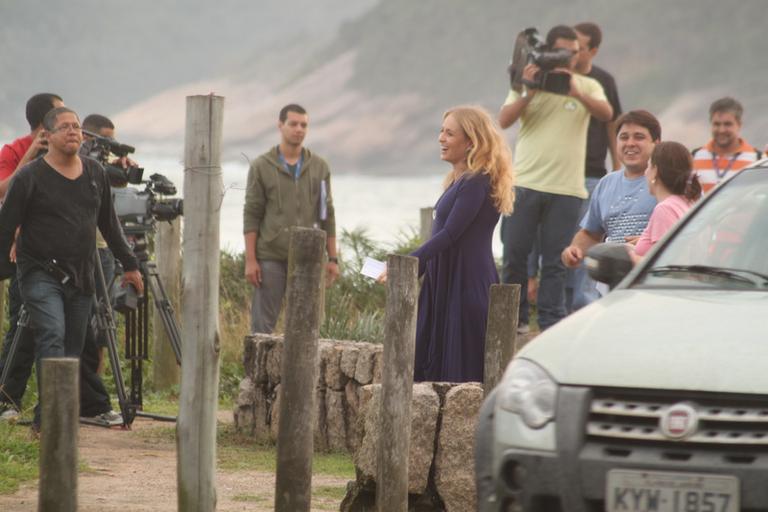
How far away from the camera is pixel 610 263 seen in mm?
6289

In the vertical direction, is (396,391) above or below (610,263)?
below

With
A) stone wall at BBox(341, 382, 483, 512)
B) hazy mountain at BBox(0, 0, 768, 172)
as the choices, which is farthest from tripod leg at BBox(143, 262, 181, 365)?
hazy mountain at BBox(0, 0, 768, 172)

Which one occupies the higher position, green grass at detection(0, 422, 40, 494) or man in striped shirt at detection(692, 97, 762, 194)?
man in striped shirt at detection(692, 97, 762, 194)

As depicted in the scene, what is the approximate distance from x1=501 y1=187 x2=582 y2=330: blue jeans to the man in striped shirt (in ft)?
3.13

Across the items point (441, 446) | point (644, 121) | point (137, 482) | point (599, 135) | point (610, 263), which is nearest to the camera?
point (610, 263)

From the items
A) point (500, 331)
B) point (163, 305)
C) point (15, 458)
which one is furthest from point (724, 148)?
point (15, 458)

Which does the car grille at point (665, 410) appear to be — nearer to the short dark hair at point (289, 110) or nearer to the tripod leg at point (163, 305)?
the tripod leg at point (163, 305)

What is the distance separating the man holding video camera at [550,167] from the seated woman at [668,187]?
3641mm

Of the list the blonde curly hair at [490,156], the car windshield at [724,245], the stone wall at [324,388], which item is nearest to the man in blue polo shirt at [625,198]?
the blonde curly hair at [490,156]

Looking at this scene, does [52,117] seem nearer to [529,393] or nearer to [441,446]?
[441,446]

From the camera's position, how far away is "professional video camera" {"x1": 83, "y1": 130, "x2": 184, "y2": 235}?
35.6 feet

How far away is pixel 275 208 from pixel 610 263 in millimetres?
6543

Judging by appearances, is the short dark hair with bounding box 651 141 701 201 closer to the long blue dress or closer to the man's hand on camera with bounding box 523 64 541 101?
the long blue dress

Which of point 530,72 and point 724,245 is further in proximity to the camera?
point 530,72
